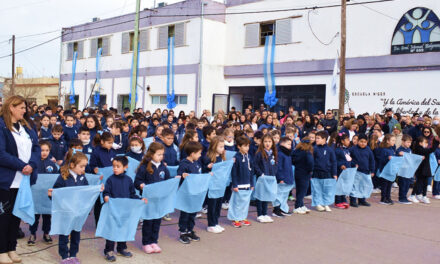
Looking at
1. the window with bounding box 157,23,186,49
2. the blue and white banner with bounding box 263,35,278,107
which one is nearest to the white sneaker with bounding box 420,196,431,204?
the blue and white banner with bounding box 263,35,278,107


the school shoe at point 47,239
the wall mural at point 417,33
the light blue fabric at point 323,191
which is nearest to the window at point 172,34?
the wall mural at point 417,33

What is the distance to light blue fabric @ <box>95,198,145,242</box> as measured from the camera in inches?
209

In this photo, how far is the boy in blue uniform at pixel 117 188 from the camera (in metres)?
5.34

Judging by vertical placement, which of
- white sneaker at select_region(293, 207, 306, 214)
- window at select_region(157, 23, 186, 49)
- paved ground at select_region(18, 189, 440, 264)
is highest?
window at select_region(157, 23, 186, 49)

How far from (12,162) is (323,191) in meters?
5.81

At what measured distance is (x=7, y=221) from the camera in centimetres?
494

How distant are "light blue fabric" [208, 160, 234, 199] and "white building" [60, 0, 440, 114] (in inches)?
478

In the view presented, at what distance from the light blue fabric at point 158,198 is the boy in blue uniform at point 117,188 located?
0.28 m

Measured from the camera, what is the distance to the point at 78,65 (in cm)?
3269

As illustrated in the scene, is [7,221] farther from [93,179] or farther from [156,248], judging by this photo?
[156,248]

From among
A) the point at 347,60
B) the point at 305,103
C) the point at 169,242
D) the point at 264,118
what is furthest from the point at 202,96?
the point at 169,242

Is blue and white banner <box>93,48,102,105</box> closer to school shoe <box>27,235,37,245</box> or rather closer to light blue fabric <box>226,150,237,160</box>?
light blue fabric <box>226,150,237,160</box>

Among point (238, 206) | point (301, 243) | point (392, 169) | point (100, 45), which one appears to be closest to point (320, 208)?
point (392, 169)

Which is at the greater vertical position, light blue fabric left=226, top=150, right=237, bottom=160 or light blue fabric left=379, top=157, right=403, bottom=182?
light blue fabric left=226, top=150, right=237, bottom=160
